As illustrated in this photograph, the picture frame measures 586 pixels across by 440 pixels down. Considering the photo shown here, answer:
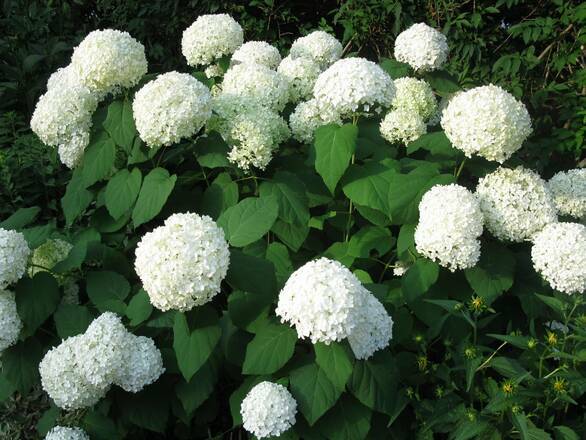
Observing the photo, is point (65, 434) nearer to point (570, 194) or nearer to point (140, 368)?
point (140, 368)

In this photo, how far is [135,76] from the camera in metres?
3.18

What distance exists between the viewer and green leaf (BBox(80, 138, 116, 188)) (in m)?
3.06

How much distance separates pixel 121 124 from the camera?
3062 mm

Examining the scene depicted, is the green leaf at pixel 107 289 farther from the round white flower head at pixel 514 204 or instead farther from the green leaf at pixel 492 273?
the round white flower head at pixel 514 204

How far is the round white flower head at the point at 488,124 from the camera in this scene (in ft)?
9.29

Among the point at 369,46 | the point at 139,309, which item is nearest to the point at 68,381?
the point at 139,309

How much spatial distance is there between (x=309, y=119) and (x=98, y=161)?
3.11ft

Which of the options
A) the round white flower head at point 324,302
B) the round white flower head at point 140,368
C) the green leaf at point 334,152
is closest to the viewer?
the round white flower head at point 324,302

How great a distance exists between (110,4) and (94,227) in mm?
5014

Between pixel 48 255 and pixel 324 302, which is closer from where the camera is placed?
pixel 324 302

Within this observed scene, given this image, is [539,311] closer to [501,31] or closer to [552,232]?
[552,232]

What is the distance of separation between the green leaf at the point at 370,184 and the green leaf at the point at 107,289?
1.01 meters

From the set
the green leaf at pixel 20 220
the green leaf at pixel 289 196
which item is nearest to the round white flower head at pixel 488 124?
the green leaf at pixel 289 196

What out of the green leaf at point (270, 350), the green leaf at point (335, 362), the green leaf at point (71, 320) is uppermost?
the green leaf at point (335, 362)
